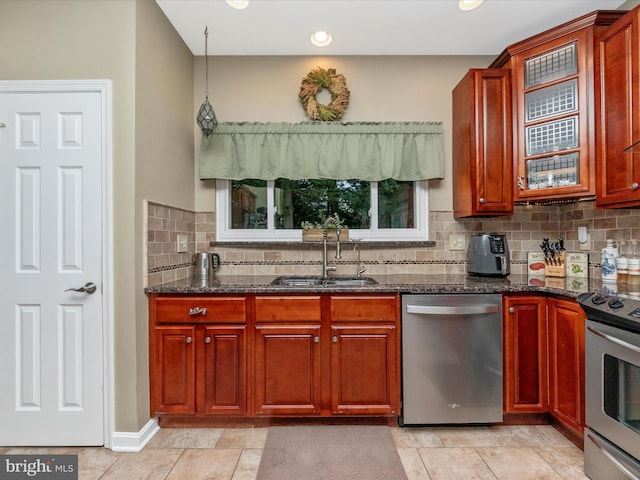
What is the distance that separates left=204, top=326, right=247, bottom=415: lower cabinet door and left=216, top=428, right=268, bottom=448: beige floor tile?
5.5 inches

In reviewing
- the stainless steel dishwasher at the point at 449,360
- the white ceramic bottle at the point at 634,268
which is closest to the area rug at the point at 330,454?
the stainless steel dishwasher at the point at 449,360

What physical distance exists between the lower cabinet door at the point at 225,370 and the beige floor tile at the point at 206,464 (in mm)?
221

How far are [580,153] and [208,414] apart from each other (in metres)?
2.86

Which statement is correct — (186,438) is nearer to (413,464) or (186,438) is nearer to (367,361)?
(367,361)

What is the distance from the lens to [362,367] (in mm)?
2223

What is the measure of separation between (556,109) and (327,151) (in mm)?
1597

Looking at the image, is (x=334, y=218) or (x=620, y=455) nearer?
(x=620, y=455)

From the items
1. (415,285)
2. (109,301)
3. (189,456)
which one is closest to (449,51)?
(415,285)

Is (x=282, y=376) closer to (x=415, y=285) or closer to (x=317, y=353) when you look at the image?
(x=317, y=353)

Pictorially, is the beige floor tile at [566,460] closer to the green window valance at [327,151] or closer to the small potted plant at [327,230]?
the small potted plant at [327,230]

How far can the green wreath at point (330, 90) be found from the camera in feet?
9.39

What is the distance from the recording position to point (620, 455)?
1.65 meters

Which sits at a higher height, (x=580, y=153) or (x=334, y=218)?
(x=580, y=153)

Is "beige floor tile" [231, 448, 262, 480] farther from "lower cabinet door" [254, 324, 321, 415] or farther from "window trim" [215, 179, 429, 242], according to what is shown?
"window trim" [215, 179, 429, 242]
